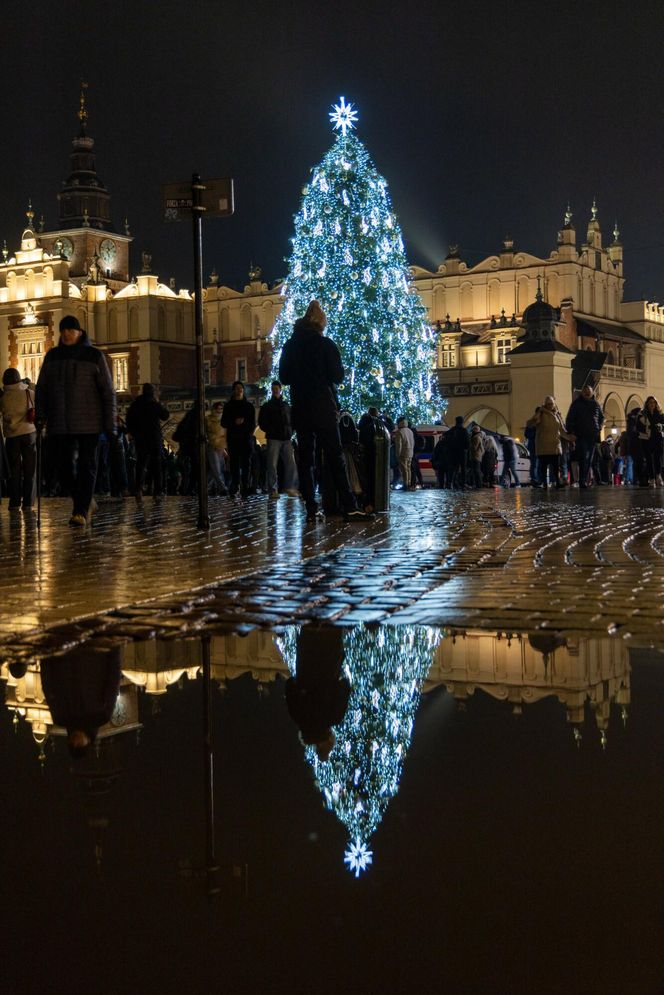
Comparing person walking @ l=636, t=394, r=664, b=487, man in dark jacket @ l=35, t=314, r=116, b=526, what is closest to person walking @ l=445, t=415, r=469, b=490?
person walking @ l=636, t=394, r=664, b=487

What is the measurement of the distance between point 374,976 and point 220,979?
187 mm

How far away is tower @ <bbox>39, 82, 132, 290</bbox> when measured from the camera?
79.9 metres

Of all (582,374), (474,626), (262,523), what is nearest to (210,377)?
(582,374)

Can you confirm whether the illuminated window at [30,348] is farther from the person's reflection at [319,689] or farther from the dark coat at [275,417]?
the person's reflection at [319,689]

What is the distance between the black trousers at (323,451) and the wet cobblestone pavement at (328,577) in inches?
13.4

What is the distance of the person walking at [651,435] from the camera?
75.3 ft

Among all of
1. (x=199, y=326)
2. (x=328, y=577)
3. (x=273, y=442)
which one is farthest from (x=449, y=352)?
(x=328, y=577)

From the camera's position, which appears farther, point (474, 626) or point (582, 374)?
point (582, 374)

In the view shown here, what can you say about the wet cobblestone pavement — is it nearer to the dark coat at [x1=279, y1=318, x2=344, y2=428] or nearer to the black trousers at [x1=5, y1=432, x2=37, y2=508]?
the dark coat at [x1=279, y1=318, x2=344, y2=428]

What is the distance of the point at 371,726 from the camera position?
3.07 meters

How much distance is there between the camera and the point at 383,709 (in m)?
3.25

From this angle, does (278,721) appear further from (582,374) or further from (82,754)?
(582,374)

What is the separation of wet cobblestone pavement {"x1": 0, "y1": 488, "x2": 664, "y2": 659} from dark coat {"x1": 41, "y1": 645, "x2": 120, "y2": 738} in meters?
0.21

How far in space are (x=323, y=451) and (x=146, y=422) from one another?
8.08m
